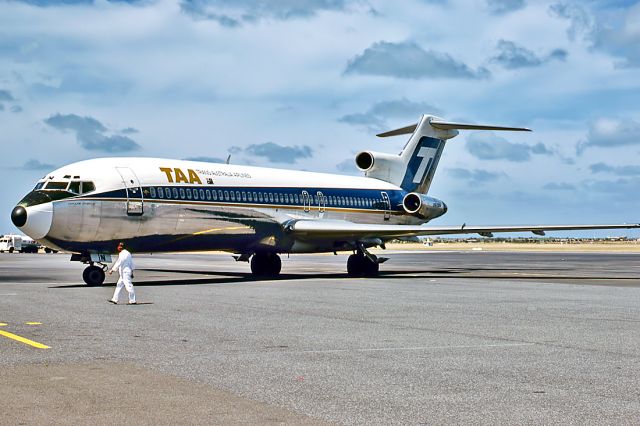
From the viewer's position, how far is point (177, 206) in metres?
27.5

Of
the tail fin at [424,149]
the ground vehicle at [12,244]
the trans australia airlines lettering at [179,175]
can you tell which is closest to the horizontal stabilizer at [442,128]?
the tail fin at [424,149]

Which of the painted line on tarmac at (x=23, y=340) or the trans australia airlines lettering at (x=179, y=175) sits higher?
the trans australia airlines lettering at (x=179, y=175)

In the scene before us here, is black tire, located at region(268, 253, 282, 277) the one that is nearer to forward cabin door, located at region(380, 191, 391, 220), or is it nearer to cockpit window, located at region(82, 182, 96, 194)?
forward cabin door, located at region(380, 191, 391, 220)

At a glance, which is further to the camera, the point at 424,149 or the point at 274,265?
the point at 424,149

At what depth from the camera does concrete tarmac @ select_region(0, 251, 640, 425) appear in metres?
7.26

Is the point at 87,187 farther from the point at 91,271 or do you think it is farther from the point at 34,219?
the point at 91,271

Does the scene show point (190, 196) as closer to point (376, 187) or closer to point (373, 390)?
point (376, 187)

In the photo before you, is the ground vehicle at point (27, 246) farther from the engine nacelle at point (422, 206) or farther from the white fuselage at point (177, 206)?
the white fuselage at point (177, 206)

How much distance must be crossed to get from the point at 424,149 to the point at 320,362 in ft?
101

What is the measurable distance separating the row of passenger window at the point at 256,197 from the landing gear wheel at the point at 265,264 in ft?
10.3

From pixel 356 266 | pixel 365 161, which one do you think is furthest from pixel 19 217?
pixel 365 161

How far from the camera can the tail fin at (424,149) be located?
39750 millimetres

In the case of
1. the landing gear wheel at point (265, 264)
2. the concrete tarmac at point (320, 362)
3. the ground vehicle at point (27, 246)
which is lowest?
the concrete tarmac at point (320, 362)

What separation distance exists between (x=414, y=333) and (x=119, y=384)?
5916 mm
